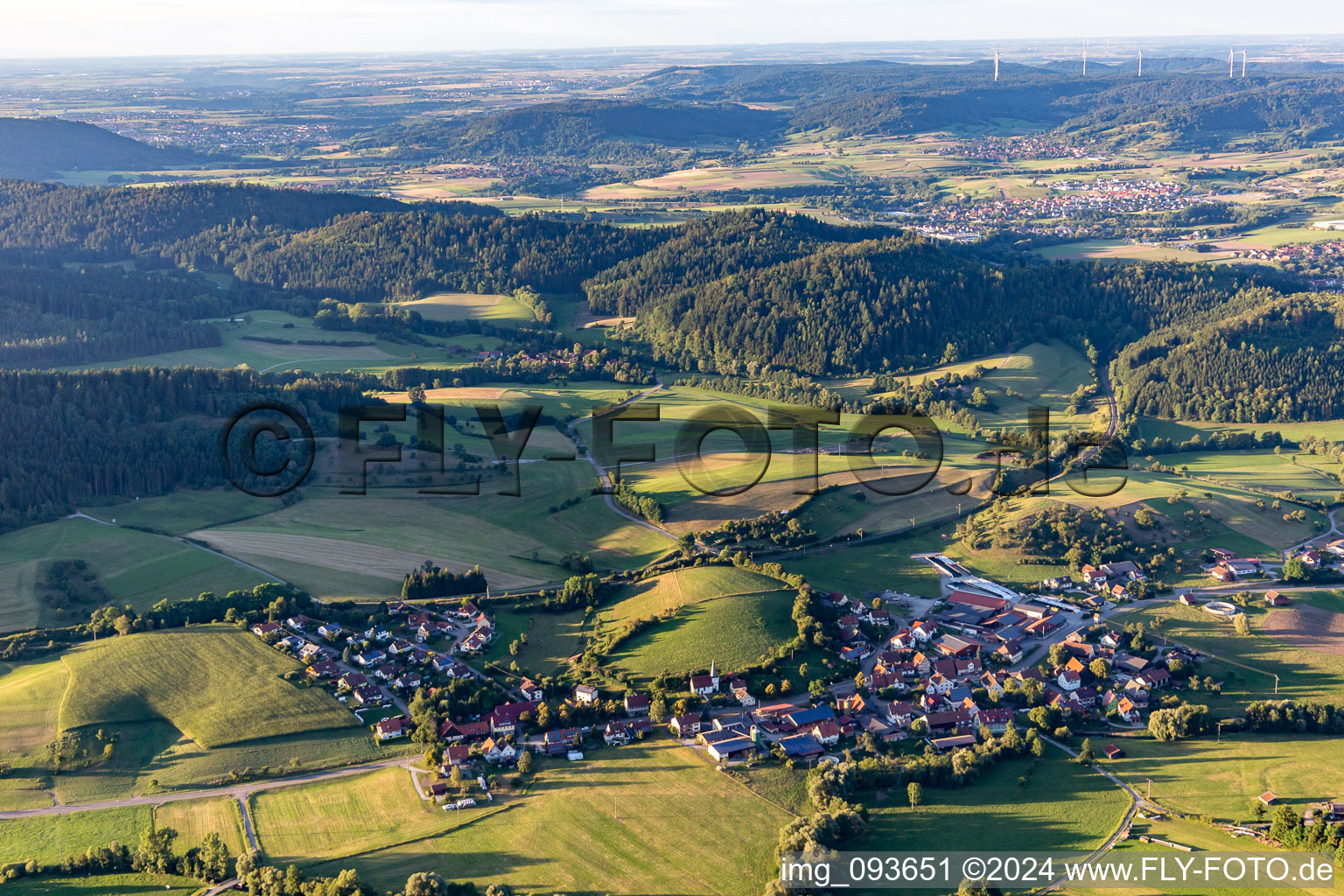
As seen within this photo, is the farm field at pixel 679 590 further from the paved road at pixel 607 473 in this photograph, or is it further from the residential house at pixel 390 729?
the residential house at pixel 390 729

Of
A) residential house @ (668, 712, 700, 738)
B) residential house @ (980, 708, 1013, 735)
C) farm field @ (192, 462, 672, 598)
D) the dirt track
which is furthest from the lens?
farm field @ (192, 462, 672, 598)

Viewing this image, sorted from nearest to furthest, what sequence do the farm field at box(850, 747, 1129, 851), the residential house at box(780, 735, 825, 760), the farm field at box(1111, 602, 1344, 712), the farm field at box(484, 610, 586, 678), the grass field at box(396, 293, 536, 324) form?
the farm field at box(850, 747, 1129, 851), the residential house at box(780, 735, 825, 760), the farm field at box(1111, 602, 1344, 712), the farm field at box(484, 610, 586, 678), the grass field at box(396, 293, 536, 324)

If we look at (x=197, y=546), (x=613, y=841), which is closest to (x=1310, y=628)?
(x=613, y=841)

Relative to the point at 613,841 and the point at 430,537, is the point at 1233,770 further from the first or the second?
the point at 430,537

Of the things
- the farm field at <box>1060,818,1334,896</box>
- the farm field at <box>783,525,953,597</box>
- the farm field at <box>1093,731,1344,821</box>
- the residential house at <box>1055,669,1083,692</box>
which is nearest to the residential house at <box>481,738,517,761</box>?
the farm field at <box>1060,818,1334,896</box>

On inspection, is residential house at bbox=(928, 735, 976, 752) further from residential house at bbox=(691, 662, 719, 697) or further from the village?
residential house at bbox=(691, 662, 719, 697)

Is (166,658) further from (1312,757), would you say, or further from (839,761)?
(1312,757)

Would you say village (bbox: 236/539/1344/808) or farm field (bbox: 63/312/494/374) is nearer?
village (bbox: 236/539/1344/808)
